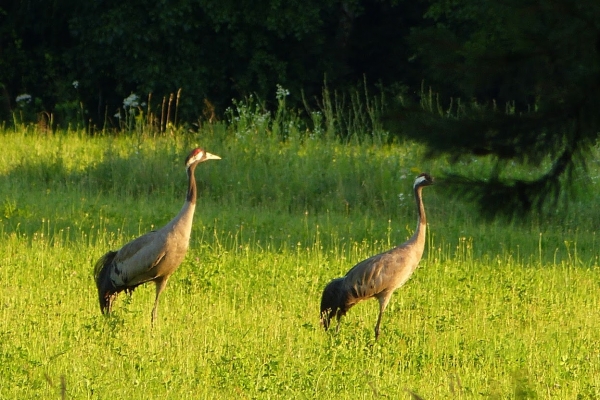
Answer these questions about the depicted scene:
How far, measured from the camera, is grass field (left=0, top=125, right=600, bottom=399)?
20.3ft

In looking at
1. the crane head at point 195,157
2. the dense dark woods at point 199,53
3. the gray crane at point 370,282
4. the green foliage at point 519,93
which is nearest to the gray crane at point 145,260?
the crane head at point 195,157

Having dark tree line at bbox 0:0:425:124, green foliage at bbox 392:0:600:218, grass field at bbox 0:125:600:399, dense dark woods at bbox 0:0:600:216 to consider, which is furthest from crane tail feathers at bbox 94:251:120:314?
dark tree line at bbox 0:0:425:124

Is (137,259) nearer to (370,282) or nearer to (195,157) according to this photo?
(195,157)

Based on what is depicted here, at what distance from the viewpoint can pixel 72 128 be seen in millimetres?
23859

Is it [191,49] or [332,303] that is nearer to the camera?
Result: [332,303]

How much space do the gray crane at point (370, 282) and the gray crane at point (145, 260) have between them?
1316 millimetres

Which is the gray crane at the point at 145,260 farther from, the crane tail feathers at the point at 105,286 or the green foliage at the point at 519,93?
the green foliage at the point at 519,93

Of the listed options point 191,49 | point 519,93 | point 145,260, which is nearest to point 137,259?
point 145,260

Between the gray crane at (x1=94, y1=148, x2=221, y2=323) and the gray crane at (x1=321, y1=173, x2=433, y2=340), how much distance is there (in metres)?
1.32

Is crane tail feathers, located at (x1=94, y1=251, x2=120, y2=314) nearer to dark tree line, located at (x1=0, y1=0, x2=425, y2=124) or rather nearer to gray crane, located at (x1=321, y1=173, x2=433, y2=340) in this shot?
gray crane, located at (x1=321, y1=173, x2=433, y2=340)

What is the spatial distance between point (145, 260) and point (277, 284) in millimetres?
1447

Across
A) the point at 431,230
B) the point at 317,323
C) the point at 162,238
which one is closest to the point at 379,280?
the point at 317,323

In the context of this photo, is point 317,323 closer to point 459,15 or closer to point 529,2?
point 529,2

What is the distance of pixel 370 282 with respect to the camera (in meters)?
7.62
